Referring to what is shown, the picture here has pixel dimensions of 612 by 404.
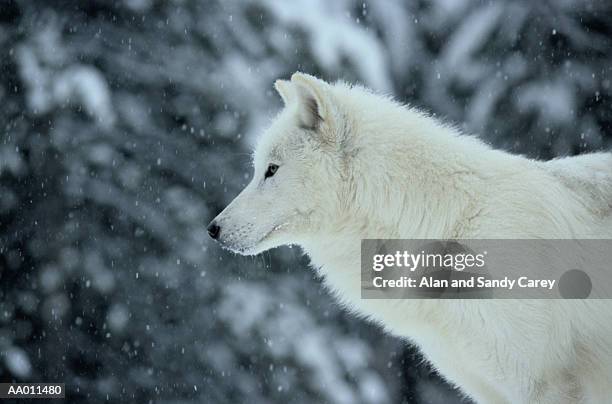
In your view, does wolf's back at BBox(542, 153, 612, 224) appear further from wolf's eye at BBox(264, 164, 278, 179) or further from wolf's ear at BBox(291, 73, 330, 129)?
wolf's eye at BBox(264, 164, 278, 179)

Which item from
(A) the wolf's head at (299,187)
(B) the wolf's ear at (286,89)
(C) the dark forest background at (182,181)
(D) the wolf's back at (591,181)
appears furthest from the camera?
(C) the dark forest background at (182,181)

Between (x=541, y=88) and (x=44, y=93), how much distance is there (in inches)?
186

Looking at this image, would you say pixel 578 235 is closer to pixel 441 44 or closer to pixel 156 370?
pixel 441 44

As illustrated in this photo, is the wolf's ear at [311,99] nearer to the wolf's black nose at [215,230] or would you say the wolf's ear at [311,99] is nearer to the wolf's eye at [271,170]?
the wolf's eye at [271,170]

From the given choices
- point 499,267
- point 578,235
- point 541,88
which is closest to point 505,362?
point 499,267

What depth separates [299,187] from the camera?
10.7 feet

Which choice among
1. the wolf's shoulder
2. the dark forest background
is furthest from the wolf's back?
the dark forest background

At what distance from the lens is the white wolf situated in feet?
9.35

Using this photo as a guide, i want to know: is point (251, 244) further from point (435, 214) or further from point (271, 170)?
point (435, 214)

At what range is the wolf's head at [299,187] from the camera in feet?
10.6

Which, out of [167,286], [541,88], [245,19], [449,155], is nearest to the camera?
[449,155]

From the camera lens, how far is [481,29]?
7051 mm

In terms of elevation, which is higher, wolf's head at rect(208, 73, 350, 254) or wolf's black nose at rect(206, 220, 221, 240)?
wolf's head at rect(208, 73, 350, 254)

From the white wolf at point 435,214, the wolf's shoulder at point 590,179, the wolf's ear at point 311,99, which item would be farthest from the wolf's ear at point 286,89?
the wolf's shoulder at point 590,179
